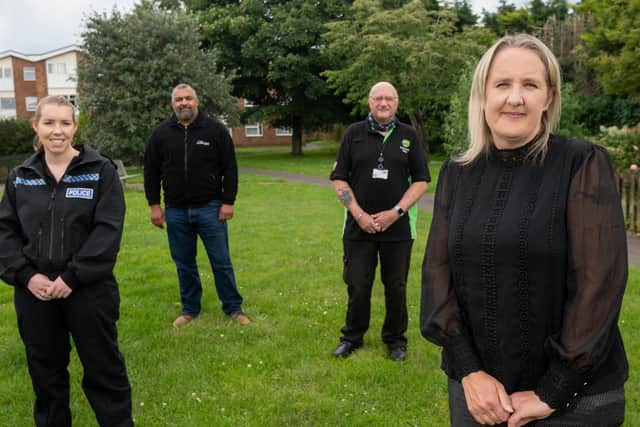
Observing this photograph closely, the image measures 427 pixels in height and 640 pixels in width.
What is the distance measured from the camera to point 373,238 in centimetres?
500

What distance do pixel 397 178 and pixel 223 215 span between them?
6.10 feet

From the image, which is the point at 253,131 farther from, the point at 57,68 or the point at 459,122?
the point at 459,122

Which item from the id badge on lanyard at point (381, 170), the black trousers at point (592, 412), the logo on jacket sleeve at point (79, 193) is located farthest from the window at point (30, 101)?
the black trousers at point (592, 412)

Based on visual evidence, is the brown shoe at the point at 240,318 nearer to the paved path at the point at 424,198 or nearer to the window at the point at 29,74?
the paved path at the point at 424,198

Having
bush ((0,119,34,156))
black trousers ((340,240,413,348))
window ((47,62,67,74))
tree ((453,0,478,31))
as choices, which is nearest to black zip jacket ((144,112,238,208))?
black trousers ((340,240,413,348))

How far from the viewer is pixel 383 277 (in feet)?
16.9

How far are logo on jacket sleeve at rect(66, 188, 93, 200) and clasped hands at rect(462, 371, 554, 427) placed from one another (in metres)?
2.52

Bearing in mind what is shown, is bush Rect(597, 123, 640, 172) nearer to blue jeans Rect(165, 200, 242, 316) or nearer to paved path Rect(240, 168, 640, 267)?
paved path Rect(240, 168, 640, 267)

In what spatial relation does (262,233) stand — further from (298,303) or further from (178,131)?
(178,131)

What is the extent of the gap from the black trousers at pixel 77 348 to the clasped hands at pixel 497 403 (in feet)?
7.93

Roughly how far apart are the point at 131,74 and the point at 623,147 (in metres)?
17.6

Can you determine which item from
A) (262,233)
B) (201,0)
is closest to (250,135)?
(201,0)

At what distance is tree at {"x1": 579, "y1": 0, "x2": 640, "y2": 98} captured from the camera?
15281 mm

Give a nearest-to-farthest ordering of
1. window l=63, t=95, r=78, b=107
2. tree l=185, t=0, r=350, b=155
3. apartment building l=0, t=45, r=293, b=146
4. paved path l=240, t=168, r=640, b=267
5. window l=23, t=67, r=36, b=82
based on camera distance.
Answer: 1. window l=63, t=95, r=78, b=107
2. paved path l=240, t=168, r=640, b=267
3. tree l=185, t=0, r=350, b=155
4. apartment building l=0, t=45, r=293, b=146
5. window l=23, t=67, r=36, b=82
